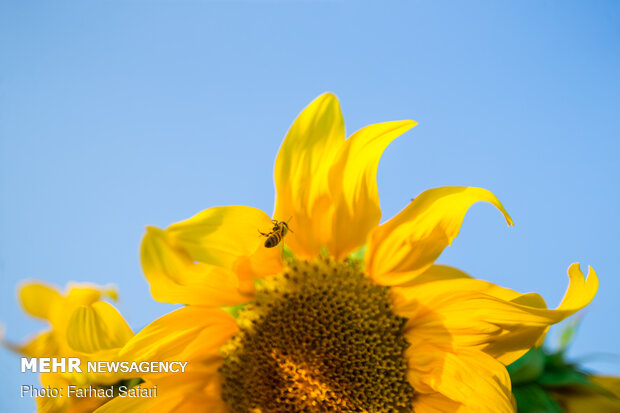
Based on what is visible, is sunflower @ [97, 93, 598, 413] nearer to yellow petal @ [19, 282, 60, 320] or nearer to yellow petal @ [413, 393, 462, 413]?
yellow petal @ [413, 393, 462, 413]

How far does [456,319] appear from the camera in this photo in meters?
0.59

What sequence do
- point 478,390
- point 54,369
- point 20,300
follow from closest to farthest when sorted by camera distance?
point 478,390 → point 54,369 → point 20,300

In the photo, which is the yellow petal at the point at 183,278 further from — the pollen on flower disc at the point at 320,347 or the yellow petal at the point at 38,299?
the yellow petal at the point at 38,299

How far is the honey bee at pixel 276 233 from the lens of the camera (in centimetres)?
59

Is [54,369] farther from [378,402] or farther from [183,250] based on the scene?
[378,402]

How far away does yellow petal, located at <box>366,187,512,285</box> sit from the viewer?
0.57 meters

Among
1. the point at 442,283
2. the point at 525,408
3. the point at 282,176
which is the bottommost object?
the point at 525,408

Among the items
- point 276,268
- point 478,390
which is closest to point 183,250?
point 276,268

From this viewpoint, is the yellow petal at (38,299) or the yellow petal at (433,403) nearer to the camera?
the yellow petal at (433,403)

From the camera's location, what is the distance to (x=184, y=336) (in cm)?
64

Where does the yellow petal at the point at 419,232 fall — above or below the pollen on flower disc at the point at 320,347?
above

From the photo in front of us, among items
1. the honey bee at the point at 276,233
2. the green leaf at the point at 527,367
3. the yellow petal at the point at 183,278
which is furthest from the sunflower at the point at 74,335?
the green leaf at the point at 527,367

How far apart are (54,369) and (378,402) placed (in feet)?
1.38

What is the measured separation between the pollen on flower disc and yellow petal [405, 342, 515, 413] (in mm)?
18
